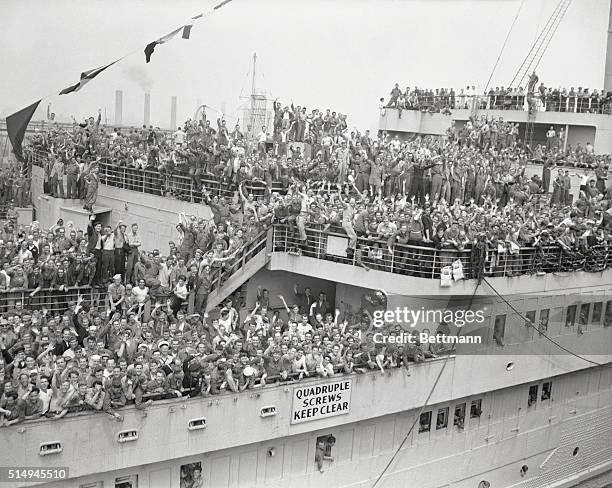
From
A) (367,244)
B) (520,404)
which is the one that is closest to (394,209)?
(367,244)

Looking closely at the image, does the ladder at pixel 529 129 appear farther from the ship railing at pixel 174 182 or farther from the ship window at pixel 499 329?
the ship railing at pixel 174 182

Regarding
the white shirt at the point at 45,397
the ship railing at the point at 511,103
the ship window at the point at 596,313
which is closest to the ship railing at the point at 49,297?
the white shirt at the point at 45,397

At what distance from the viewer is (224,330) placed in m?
15.5

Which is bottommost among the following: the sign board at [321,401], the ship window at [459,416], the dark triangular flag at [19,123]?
the ship window at [459,416]

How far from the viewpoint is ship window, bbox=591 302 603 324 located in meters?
22.1

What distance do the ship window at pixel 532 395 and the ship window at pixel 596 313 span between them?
2.54 meters

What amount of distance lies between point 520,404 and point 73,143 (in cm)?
1461

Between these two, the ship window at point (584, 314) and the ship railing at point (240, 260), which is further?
the ship window at point (584, 314)

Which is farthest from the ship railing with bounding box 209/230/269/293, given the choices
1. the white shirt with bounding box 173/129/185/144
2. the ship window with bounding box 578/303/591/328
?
the ship window with bounding box 578/303/591/328

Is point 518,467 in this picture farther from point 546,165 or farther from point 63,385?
point 63,385

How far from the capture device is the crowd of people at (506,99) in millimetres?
29156

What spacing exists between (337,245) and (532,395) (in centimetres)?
669

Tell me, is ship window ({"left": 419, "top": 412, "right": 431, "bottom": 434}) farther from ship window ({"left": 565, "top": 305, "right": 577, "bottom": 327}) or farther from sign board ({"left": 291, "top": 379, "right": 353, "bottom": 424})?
ship window ({"left": 565, "top": 305, "right": 577, "bottom": 327})

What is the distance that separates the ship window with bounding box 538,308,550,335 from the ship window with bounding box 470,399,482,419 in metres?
2.46
